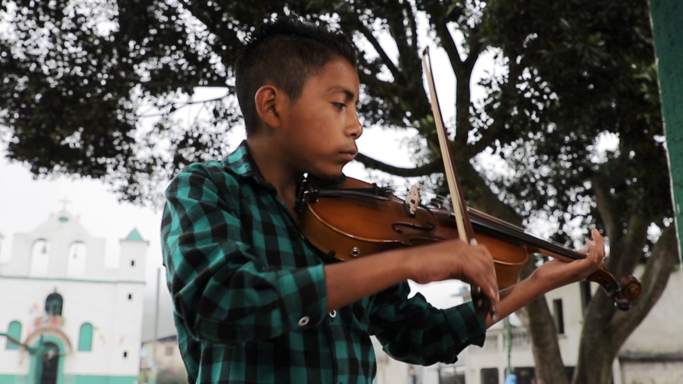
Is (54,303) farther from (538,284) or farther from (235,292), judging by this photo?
(235,292)

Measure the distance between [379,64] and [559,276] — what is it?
593 centimetres

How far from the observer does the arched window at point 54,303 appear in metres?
9.07

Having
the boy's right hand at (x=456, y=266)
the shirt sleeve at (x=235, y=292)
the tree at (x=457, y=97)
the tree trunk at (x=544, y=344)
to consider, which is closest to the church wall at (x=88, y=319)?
the tree at (x=457, y=97)

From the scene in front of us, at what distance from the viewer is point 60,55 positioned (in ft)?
19.2

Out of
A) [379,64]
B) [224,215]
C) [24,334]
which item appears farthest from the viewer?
[24,334]

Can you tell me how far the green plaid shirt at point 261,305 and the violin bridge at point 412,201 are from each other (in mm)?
157

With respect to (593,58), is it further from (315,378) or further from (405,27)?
(315,378)

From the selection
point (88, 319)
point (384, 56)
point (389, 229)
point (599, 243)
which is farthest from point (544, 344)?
point (88, 319)

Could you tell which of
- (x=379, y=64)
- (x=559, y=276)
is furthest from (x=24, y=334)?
(x=559, y=276)

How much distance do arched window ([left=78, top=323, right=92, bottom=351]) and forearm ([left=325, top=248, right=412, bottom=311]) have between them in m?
8.94

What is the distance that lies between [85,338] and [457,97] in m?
6.06

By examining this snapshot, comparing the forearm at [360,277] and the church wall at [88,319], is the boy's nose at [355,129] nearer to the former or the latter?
the forearm at [360,277]

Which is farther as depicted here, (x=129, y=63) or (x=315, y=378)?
(x=129, y=63)

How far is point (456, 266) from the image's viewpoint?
908mm
